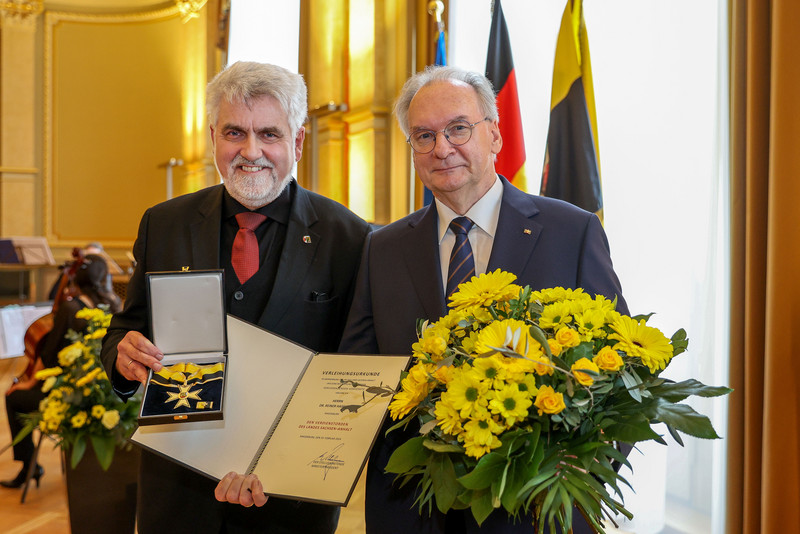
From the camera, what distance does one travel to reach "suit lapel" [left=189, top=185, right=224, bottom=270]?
210 centimetres

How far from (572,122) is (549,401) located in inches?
111

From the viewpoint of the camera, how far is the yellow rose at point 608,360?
1204mm

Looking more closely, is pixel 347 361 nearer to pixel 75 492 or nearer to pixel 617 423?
pixel 617 423

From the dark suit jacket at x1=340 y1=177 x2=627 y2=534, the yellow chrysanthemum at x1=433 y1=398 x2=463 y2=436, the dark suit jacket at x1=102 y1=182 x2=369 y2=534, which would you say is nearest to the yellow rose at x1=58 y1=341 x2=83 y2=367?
the dark suit jacket at x1=102 y1=182 x2=369 y2=534

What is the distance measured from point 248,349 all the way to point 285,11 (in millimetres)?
7420

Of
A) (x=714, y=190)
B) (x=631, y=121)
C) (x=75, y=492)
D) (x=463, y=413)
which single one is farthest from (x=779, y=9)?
(x=75, y=492)

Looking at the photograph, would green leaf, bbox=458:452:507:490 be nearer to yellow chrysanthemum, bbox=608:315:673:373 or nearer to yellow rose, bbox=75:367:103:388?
yellow chrysanthemum, bbox=608:315:673:373

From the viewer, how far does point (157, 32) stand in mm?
13805

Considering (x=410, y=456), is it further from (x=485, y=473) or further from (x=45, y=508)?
(x=45, y=508)

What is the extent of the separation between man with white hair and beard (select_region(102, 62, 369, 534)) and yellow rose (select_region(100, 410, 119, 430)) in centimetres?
124

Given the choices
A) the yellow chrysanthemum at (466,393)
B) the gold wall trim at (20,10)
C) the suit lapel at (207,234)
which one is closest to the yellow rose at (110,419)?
the suit lapel at (207,234)

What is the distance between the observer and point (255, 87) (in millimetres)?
2045

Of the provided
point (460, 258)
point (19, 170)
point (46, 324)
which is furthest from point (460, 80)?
point (19, 170)

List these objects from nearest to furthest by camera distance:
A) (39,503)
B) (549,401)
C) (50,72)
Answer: (549,401), (39,503), (50,72)
